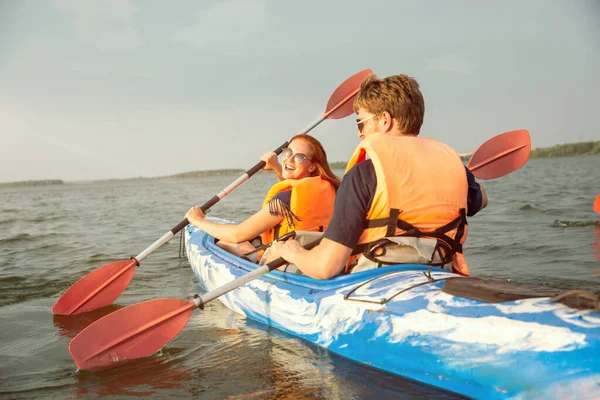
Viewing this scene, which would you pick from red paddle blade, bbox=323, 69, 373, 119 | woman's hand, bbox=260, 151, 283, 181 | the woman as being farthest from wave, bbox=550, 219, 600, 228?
the woman

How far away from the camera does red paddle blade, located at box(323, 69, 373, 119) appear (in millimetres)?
5696

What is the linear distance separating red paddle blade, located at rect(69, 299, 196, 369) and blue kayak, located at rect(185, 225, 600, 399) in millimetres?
719

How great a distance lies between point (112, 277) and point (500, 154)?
12.3 feet

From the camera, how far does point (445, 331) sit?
2586 mm

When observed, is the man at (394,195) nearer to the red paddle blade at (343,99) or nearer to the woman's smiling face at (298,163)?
the woman's smiling face at (298,163)

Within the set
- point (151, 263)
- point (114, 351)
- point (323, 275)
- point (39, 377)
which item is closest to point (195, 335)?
point (114, 351)

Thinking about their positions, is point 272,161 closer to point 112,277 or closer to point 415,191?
point 112,277

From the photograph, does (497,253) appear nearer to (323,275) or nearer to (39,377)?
(323,275)

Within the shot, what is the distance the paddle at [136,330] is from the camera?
3.46 meters

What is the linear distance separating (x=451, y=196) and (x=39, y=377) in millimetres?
2716

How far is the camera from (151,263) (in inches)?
300

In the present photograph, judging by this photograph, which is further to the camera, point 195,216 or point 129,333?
point 195,216

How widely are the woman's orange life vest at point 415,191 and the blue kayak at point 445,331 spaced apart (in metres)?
0.25

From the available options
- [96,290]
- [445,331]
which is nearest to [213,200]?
[96,290]
